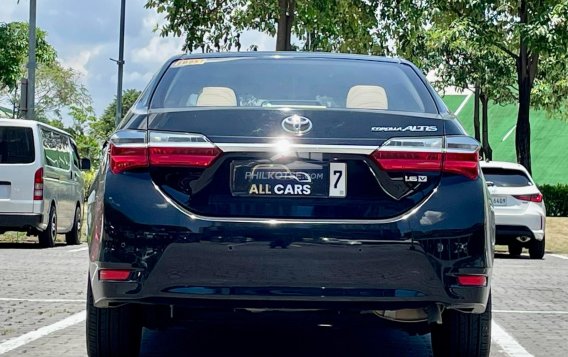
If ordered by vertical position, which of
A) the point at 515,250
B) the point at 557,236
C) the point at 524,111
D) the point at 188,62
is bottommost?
the point at 557,236

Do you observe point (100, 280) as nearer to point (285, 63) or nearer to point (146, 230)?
point (146, 230)

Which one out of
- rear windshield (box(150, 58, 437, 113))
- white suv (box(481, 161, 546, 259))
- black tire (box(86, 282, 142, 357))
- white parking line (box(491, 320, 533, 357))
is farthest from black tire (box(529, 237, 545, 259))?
black tire (box(86, 282, 142, 357))

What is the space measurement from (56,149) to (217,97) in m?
12.0

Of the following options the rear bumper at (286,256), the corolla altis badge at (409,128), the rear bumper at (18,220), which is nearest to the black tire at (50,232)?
the rear bumper at (18,220)

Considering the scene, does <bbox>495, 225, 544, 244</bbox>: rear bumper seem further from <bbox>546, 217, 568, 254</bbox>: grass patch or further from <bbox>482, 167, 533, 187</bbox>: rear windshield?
<bbox>546, 217, 568, 254</bbox>: grass patch

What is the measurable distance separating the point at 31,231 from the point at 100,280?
11702mm

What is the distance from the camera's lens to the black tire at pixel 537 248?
17188 mm

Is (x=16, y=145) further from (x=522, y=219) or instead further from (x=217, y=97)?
(x=217, y=97)

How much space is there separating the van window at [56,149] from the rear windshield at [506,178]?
6.51m

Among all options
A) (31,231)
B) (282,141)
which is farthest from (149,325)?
(31,231)

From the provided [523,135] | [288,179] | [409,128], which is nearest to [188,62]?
[288,179]

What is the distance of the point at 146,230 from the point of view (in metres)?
4.90

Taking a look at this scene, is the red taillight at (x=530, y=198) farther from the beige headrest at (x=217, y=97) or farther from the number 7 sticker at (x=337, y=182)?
the number 7 sticker at (x=337, y=182)

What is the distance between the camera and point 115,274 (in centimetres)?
497
